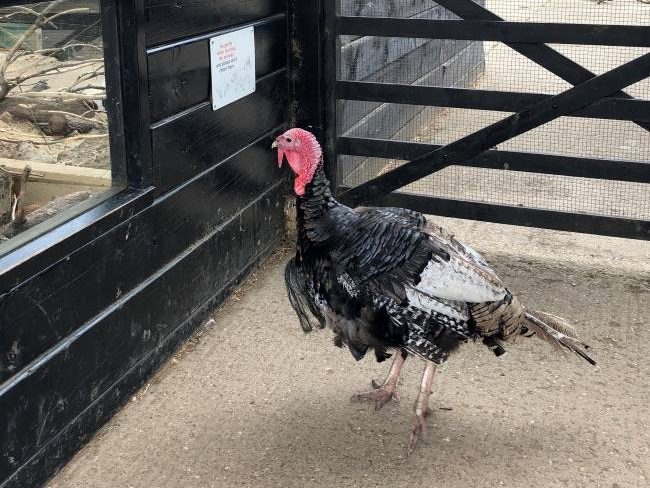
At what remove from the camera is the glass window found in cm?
318

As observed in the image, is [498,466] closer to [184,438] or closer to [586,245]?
[184,438]

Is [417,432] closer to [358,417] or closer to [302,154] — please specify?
[358,417]

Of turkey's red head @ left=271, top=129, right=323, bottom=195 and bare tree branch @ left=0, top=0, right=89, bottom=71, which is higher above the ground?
bare tree branch @ left=0, top=0, right=89, bottom=71

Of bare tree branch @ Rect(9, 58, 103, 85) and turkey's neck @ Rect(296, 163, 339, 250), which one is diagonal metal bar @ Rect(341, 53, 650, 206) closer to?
turkey's neck @ Rect(296, 163, 339, 250)

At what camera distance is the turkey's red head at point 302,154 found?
3.73 metres

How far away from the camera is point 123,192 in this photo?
379 centimetres

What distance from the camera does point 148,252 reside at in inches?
156

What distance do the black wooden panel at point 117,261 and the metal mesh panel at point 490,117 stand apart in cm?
108

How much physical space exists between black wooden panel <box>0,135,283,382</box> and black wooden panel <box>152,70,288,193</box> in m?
0.08

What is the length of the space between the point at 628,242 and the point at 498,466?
2947 millimetres

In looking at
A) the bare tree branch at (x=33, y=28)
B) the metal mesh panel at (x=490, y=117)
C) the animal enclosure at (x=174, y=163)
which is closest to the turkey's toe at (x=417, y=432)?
the animal enclosure at (x=174, y=163)

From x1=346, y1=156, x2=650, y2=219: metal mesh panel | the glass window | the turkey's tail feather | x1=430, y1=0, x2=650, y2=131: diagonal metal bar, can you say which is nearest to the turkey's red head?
the glass window

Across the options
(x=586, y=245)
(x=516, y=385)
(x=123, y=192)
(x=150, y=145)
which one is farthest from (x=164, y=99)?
(x=586, y=245)

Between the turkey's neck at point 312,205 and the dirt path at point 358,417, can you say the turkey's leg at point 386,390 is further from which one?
the turkey's neck at point 312,205
